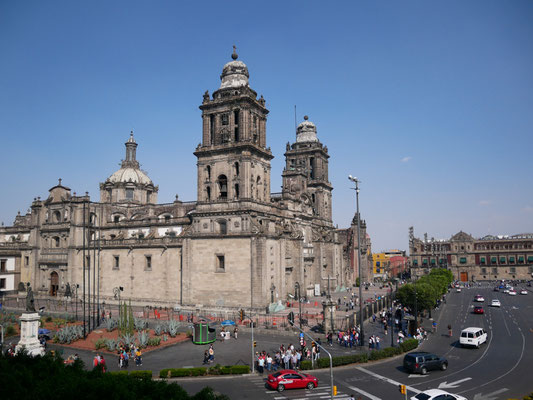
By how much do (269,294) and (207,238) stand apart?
10.8 m

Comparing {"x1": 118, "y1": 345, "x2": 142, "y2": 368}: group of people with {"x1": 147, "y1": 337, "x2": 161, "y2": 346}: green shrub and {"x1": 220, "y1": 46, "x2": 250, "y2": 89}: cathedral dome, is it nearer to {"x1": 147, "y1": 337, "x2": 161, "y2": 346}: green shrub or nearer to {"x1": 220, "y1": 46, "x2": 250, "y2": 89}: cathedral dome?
{"x1": 147, "y1": 337, "x2": 161, "y2": 346}: green shrub

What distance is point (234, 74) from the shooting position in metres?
56.5

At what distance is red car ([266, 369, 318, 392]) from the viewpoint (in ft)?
82.3

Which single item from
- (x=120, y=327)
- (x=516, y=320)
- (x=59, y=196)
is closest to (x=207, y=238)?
(x=120, y=327)

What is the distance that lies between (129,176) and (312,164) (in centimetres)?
3623

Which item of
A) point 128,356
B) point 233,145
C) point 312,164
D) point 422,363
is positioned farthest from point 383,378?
point 312,164

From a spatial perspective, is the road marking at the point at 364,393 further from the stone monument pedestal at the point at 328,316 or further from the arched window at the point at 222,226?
the arched window at the point at 222,226

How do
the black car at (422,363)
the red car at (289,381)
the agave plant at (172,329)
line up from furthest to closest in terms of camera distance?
1. the agave plant at (172,329)
2. the black car at (422,363)
3. the red car at (289,381)

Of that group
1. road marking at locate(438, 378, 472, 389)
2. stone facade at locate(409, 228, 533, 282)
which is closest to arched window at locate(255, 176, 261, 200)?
road marking at locate(438, 378, 472, 389)

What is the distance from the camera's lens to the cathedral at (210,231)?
171 ft

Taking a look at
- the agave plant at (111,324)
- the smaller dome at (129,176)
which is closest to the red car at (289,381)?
the agave plant at (111,324)

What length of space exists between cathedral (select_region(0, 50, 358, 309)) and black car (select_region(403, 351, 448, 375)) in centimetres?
2186

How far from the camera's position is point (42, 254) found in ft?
233

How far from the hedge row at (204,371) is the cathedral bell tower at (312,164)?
52.5 meters
